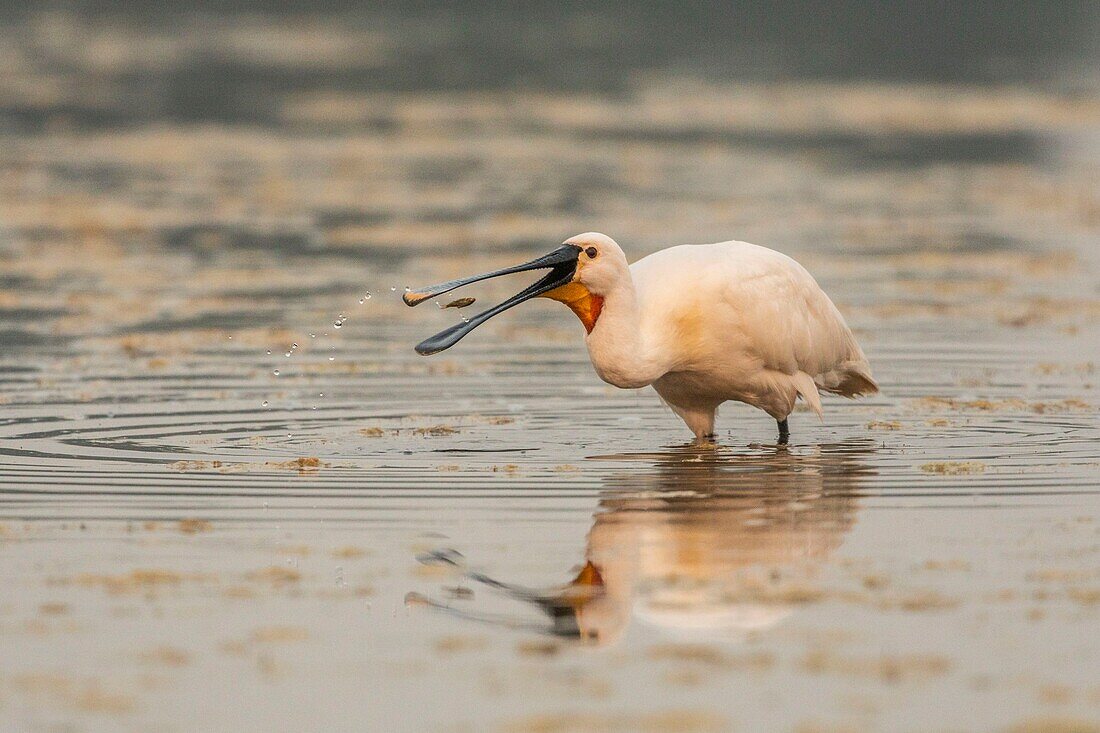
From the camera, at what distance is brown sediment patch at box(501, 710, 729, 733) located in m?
6.87

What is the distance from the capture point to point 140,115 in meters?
38.6

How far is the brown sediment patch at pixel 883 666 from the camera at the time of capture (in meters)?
7.40

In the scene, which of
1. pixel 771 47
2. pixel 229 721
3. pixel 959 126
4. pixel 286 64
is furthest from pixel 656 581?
pixel 771 47

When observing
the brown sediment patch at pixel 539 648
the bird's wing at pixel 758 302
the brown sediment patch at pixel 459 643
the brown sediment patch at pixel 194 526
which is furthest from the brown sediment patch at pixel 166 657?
the bird's wing at pixel 758 302

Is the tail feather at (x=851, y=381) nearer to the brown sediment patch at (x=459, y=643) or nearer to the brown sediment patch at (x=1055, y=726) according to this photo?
the brown sediment patch at (x=459, y=643)

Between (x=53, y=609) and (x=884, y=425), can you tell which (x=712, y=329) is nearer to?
(x=884, y=425)

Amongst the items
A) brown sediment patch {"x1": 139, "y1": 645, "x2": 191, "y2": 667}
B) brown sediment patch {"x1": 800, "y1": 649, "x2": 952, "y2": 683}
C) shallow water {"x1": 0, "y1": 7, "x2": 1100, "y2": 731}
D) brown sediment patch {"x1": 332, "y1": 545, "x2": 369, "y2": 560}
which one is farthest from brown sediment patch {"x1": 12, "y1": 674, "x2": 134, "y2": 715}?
brown sediment patch {"x1": 800, "y1": 649, "x2": 952, "y2": 683}

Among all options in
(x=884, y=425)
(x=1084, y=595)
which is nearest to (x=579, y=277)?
(x=884, y=425)

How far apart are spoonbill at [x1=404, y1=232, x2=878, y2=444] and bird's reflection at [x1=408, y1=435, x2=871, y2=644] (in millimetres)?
429

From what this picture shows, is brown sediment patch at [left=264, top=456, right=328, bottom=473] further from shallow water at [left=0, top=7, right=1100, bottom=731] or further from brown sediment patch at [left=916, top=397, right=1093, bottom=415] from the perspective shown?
brown sediment patch at [left=916, top=397, right=1093, bottom=415]

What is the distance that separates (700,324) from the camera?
39.7 ft

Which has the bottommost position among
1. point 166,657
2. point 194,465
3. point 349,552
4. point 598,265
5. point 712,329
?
point 166,657

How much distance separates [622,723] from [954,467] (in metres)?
4.97

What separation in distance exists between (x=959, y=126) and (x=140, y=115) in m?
14.0
